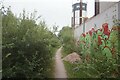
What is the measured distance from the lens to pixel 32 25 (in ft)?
34.9

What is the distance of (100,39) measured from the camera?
13.3 meters

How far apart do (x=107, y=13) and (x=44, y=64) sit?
453cm

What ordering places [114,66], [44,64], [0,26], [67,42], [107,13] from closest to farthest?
1. [114,66]
2. [0,26]
3. [44,64]
4. [107,13]
5. [67,42]

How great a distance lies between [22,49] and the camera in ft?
31.5

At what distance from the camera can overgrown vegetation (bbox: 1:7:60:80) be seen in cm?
923

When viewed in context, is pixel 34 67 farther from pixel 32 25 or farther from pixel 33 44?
pixel 32 25

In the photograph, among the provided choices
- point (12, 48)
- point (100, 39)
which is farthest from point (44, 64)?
point (100, 39)

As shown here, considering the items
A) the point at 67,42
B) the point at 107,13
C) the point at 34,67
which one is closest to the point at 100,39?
the point at 107,13

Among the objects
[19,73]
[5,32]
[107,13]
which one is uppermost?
[107,13]

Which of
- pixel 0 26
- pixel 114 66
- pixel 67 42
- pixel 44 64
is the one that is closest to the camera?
pixel 114 66

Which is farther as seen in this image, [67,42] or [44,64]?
[67,42]

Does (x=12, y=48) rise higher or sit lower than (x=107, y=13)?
lower

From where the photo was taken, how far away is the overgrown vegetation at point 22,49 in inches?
363

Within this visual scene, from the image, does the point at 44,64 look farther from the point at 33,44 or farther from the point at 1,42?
the point at 1,42
